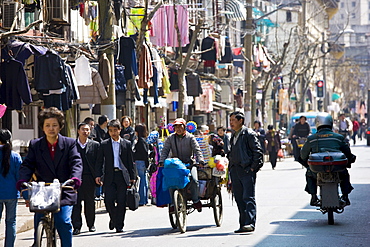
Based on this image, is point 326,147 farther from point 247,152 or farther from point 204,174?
point 204,174

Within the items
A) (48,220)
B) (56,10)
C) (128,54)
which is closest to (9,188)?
(48,220)

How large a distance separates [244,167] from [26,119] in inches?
505

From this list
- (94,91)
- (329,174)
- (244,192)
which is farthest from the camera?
(94,91)

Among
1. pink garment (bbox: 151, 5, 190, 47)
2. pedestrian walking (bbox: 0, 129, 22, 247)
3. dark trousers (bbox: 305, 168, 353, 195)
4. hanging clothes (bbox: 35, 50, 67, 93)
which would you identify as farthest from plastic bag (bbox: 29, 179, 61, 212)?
pink garment (bbox: 151, 5, 190, 47)

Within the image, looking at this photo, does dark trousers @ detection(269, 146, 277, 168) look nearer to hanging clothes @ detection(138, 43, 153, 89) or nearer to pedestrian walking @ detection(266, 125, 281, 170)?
pedestrian walking @ detection(266, 125, 281, 170)

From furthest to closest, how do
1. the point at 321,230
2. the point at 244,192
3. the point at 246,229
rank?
the point at 244,192 < the point at 321,230 < the point at 246,229

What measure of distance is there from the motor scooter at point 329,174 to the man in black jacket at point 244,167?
0.93 m

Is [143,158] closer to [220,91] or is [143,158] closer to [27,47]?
[27,47]

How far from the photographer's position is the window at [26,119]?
77.4ft

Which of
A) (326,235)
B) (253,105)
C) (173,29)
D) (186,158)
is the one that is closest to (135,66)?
(173,29)

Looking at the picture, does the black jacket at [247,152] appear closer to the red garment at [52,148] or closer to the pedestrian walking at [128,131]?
the red garment at [52,148]

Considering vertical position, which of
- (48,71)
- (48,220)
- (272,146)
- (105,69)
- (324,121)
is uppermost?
(105,69)

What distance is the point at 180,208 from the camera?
12.5m

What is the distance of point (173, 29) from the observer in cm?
2922
